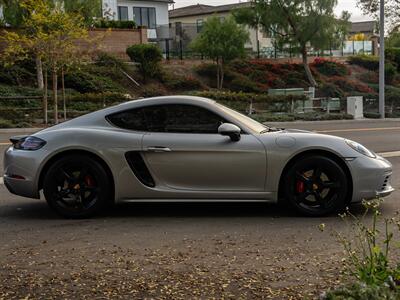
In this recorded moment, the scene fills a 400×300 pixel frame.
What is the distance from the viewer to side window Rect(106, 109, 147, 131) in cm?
668

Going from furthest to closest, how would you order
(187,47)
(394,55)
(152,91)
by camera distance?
(394,55), (187,47), (152,91)

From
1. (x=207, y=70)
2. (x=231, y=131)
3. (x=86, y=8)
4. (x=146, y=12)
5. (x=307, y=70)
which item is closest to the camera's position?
(x=231, y=131)

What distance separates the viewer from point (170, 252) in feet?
17.2

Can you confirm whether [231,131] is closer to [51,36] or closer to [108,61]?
[51,36]

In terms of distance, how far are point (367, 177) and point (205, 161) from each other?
67.7 inches

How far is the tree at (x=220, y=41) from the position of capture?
39125 mm

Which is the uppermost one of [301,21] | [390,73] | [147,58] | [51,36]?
[301,21]

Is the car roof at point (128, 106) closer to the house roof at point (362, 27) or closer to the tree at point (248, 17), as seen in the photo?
the tree at point (248, 17)

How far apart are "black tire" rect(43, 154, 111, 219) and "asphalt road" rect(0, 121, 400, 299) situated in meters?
0.15

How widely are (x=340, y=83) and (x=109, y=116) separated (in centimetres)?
3898

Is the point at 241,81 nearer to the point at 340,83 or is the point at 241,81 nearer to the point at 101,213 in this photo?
the point at 340,83

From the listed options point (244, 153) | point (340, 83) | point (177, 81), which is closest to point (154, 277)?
point (244, 153)

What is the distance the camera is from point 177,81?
1422 inches

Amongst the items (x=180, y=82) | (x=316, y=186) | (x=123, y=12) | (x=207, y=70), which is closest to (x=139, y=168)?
(x=316, y=186)
